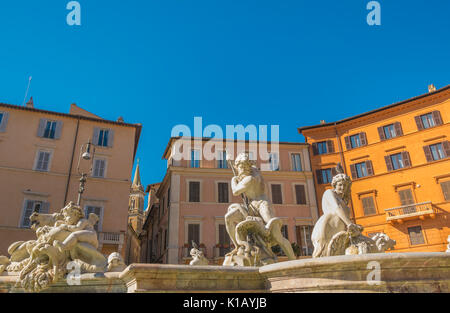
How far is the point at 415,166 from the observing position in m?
28.2

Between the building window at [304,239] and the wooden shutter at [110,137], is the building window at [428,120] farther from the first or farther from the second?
the wooden shutter at [110,137]

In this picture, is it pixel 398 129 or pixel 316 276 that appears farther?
pixel 398 129

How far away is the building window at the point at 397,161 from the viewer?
28.7m

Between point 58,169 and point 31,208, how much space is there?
358 centimetres

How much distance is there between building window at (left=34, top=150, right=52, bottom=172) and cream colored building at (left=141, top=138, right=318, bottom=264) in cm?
958

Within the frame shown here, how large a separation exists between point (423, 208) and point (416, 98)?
9.94 metres

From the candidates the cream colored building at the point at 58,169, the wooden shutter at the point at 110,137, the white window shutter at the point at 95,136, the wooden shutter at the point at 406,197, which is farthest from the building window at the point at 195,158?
the wooden shutter at the point at 406,197

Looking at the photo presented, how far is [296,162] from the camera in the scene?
3241cm

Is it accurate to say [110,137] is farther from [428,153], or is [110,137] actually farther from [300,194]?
[428,153]

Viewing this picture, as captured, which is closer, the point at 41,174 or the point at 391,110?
the point at 41,174

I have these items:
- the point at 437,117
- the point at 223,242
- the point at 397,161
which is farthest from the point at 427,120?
the point at 223,242

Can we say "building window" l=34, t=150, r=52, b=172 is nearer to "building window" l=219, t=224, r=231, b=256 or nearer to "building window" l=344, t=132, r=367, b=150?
"building window" l=219, t=224, r=231, b=256
